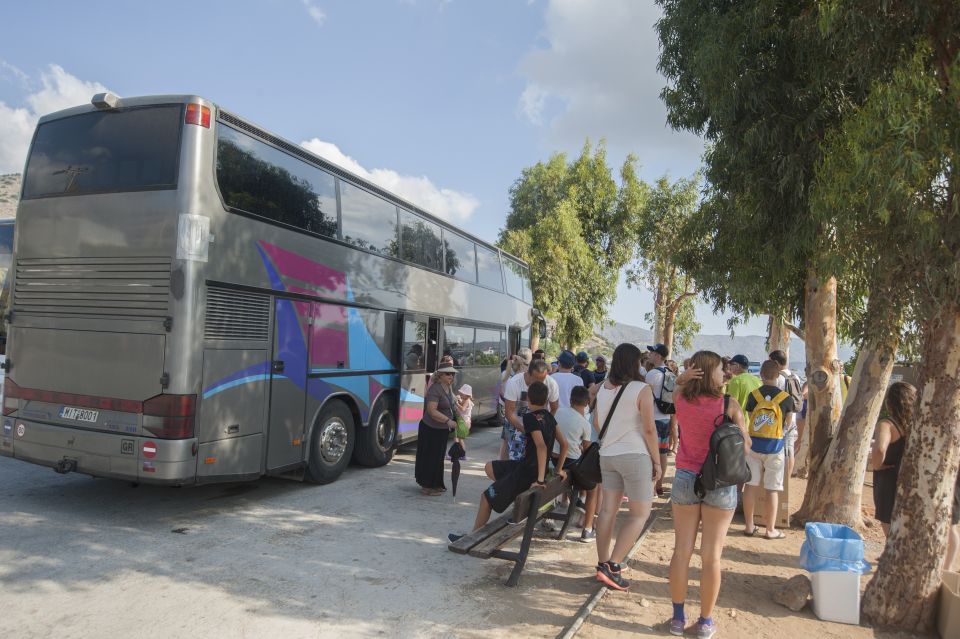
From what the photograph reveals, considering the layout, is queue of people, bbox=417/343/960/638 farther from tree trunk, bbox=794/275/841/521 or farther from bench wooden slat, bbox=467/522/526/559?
tree trunk, bbox=794/275/841/521

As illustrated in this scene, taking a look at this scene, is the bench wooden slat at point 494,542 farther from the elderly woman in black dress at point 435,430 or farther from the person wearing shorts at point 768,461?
the person wearing shorts at point 768,461

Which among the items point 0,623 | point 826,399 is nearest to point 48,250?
point 0,623

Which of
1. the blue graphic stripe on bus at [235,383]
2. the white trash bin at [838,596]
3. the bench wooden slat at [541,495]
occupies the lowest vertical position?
the white trash bin at [838,596]

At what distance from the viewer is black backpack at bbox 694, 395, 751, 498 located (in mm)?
4148

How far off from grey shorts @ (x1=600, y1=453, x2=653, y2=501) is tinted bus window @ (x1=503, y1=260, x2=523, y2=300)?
33.3 feet

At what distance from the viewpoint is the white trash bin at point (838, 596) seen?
4676 mm

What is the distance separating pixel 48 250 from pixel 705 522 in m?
6.92

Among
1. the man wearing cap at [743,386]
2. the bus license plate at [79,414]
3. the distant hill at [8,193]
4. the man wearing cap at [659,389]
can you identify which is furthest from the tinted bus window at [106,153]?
the distant hill at [8,193]

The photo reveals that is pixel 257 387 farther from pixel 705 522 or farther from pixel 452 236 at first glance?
pixel 452 236

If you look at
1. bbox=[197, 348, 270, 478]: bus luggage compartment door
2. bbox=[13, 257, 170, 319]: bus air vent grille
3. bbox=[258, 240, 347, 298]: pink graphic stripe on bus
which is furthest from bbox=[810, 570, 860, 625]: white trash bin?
bbox=[13, 257, 170, 319]: bus air vent grille

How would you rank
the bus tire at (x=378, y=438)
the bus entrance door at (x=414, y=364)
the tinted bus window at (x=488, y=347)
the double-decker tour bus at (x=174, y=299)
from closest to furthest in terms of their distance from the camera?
the double-decker tour bus at (x=174, y=299)
the bus tire at (x=378, y=438)
the bus entrance door at (x=414, y=364)
the tinted bus window at (x=488, y=347)

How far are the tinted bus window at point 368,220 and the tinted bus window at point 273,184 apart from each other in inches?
11.1

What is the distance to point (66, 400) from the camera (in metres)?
6.37

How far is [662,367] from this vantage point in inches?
340
